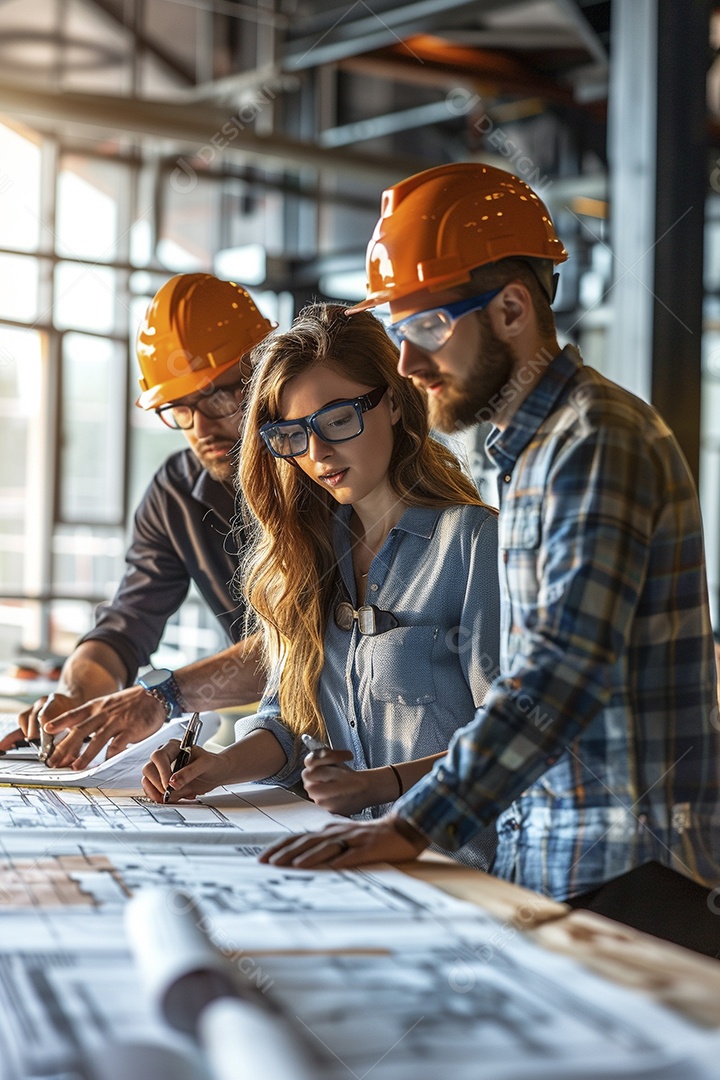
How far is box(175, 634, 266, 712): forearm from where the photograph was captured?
2723 mm

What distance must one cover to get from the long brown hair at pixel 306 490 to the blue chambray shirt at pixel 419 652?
0.04 m

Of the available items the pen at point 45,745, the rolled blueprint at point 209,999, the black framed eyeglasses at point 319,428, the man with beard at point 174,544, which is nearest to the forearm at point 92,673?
the man with beard at point 174,544

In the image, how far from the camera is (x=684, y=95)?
464 centimetres

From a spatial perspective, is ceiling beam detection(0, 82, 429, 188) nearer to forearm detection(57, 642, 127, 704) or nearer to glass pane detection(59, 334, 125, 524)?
glass pane detection(59, 334, 125, 524)

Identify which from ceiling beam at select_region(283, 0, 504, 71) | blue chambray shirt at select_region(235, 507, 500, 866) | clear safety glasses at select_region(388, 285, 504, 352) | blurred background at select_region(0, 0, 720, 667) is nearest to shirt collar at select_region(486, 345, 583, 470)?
clear safety glasses at select_region(388, 285, 504, 352)

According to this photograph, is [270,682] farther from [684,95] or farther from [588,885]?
[684,95]

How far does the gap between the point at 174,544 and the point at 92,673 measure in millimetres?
426

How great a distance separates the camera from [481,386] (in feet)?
5.82

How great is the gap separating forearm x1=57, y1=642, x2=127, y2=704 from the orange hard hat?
1.39m

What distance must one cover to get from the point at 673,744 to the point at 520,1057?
2.32 ft

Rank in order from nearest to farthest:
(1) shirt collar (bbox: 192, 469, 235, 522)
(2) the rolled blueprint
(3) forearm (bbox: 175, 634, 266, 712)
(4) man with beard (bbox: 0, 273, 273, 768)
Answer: (2) the rolled blueprint, (4) man with beard (bbox: 0, 273, 273, 768), (3) forearm (bbox: 175, 634, 266, 712), (1) shirt collar (bbox: 192, 469, 235, 522)

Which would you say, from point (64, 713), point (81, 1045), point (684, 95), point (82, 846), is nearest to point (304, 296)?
point (684, 95)

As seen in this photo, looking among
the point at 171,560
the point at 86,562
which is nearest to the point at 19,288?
the point at 86,562

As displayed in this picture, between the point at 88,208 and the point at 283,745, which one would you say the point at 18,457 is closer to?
the point at 88,208
